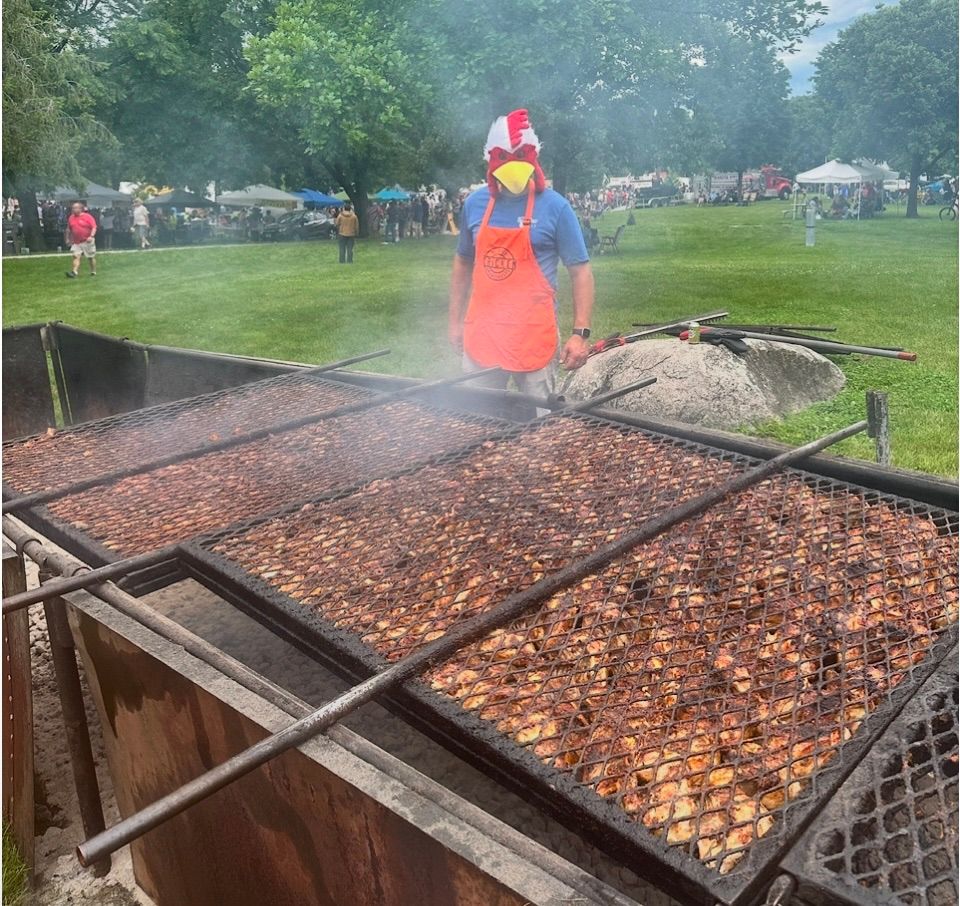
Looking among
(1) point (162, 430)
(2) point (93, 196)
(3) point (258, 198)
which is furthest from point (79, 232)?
(3) point (258, 198)

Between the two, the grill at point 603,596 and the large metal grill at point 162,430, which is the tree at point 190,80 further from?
the grill at point 603,596

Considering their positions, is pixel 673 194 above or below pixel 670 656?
above

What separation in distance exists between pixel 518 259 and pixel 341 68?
2.00m

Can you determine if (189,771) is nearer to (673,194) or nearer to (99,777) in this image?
(99,777)

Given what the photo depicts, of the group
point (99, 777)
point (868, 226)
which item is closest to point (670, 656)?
point (99, 777)

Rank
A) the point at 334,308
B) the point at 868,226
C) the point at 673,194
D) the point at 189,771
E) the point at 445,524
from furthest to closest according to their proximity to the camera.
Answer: the point at 673,194 → the point at 868,226 → the point at 334,308 → the point at 445,524 → the point at 189,771

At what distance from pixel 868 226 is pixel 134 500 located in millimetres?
27589

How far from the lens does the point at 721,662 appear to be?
168cm

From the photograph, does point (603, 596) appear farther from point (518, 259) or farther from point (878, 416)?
point (518, 259)

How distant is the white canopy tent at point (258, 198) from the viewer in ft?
115

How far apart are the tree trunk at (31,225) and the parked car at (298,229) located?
7.31 metres

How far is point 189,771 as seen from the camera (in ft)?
5.54

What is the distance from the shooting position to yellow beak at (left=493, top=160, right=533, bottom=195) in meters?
3.78

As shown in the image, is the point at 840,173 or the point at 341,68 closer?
the point at 341,68
